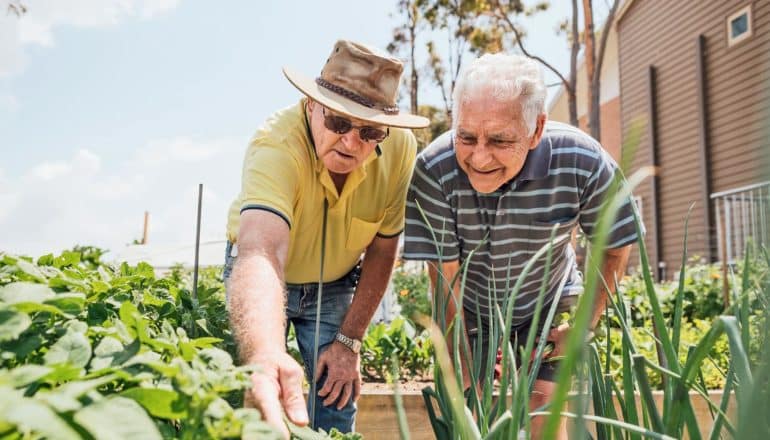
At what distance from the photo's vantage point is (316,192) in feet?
7.31

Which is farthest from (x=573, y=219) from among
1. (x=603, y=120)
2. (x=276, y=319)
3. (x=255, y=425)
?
(x=603, y=120)

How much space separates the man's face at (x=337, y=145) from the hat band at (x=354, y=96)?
0.25 feet

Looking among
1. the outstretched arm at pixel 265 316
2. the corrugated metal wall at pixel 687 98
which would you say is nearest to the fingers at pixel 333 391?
the outstretched arm at pixel 265 316

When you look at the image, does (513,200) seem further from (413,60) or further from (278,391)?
(413,60)

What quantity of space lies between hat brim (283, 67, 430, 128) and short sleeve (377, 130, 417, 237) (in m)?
0.24

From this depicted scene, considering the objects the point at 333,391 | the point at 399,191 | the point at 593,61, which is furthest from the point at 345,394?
the point at 593,61

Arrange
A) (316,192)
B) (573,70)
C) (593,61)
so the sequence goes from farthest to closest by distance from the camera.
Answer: (573,70) → (593,61) → (316,192)

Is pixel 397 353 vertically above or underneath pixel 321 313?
underneath

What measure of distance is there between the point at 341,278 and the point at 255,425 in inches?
77.0

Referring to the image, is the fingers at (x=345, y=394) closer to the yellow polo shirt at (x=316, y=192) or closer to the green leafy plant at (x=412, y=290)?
the yellow polo shirt at (x=316, y=192)

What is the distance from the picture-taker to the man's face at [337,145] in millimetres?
2098

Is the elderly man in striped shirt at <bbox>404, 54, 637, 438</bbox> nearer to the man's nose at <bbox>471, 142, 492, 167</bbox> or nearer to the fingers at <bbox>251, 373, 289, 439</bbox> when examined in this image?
the man's nose at <bbox>471, 142, 492, 167</bbox>

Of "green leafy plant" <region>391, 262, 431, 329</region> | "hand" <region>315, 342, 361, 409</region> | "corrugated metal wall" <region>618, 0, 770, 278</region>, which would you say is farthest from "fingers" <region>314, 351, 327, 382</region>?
"corrugated metal wall" <region>618, 0, 770, 278</region>

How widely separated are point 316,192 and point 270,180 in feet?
1.09
